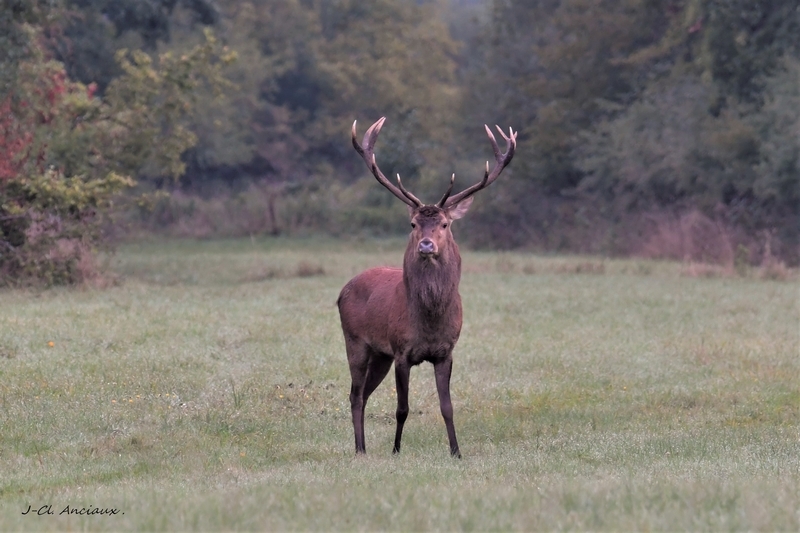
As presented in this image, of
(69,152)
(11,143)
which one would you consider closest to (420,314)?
(11,143)

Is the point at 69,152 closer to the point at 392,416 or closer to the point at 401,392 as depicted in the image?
the point at 392,416

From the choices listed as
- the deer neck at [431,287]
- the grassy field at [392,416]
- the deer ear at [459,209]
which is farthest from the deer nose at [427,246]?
the grassy field at [392,416]

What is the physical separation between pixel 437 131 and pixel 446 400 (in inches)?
1899

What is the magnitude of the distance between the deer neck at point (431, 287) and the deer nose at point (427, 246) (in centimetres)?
38

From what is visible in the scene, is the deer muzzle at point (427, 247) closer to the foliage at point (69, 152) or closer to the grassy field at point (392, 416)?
the grassy field at point (392, 416)

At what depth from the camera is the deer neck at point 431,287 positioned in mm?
9711

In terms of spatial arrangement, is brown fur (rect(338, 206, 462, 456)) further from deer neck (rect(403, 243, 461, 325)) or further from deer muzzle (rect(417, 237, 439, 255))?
deer muzzle (rect(417, 237, 439, 255))

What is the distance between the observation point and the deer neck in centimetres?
971

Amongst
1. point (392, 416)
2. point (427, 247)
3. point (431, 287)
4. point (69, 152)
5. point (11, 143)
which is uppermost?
point (11, 143)

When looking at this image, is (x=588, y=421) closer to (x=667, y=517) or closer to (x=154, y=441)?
(x=154, y=441)

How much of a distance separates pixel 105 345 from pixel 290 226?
3022cm

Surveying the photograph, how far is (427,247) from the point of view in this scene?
30.6 ft

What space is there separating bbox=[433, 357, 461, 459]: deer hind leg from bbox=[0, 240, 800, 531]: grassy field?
172 mm

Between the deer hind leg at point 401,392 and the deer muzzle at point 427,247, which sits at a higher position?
the deer muzzle at point 427,247
